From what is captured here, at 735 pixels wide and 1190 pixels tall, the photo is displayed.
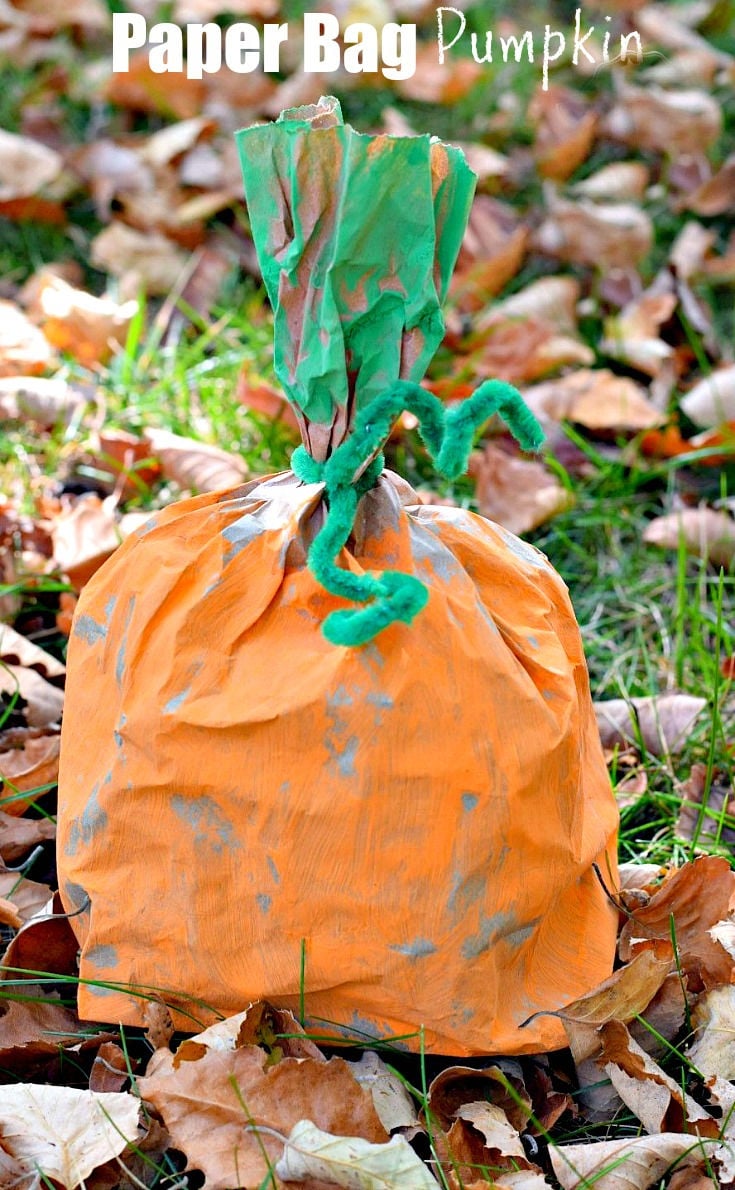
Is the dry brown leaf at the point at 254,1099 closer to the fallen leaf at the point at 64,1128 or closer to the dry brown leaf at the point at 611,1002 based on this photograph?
the fallen leaf at the point at 64,1128

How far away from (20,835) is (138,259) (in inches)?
65.4

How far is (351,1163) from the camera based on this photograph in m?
1.05

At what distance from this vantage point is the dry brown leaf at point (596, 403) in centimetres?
238

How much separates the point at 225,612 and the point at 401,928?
321 millimetres

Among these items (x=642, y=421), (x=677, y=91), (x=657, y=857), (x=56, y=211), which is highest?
(x=677, y=91)

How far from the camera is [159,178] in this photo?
9.80 feet

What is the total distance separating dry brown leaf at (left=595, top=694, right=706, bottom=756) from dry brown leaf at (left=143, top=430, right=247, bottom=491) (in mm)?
694

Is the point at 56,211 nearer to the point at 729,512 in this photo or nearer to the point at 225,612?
the point at 729,512

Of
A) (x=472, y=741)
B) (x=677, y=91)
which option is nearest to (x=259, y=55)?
(x=677, y=91)

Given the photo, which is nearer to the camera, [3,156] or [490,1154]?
[490,1154]

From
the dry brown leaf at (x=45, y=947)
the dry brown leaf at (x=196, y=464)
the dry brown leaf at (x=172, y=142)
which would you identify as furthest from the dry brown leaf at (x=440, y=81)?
the dry brown leaf at (x=45, y=947)

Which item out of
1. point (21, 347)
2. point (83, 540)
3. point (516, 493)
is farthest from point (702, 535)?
point (21, 347)

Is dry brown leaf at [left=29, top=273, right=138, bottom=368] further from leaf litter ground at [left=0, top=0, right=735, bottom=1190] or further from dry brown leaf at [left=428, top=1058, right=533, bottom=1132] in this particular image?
dry brown leaf at [left=428, top=1058, right=533, bottom=1132]

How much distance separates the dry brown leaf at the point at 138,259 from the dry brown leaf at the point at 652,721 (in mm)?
1506
